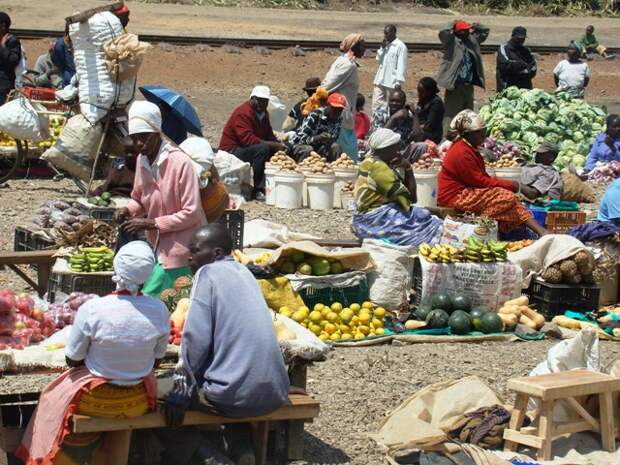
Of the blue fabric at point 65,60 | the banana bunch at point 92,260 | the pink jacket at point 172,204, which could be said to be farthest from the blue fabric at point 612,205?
the blue fabric at point 65,60

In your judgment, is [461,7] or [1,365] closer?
[1,365]

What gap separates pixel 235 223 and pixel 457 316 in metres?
1.89

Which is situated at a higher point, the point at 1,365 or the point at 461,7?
the point at 461,7

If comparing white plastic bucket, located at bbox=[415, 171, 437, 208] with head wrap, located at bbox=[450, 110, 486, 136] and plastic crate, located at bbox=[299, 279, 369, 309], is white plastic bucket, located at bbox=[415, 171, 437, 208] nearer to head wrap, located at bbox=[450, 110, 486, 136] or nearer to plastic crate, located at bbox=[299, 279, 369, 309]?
head wrap, located at bbox=[450, 110, 486, 136]

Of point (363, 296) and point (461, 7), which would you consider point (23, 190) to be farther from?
point (461, 7)

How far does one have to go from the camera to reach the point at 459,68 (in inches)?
683

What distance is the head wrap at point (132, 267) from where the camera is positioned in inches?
237

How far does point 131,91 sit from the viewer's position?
12.9m

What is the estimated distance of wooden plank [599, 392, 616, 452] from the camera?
7191 millimetres

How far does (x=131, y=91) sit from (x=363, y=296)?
4193 millimetres

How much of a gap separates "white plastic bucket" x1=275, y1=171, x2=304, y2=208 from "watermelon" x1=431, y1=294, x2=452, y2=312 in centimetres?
402

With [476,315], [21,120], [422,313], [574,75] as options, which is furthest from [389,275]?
[574,75]

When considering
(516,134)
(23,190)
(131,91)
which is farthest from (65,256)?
(516,134)

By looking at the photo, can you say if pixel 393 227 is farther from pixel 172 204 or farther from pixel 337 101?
pixel 337 101
